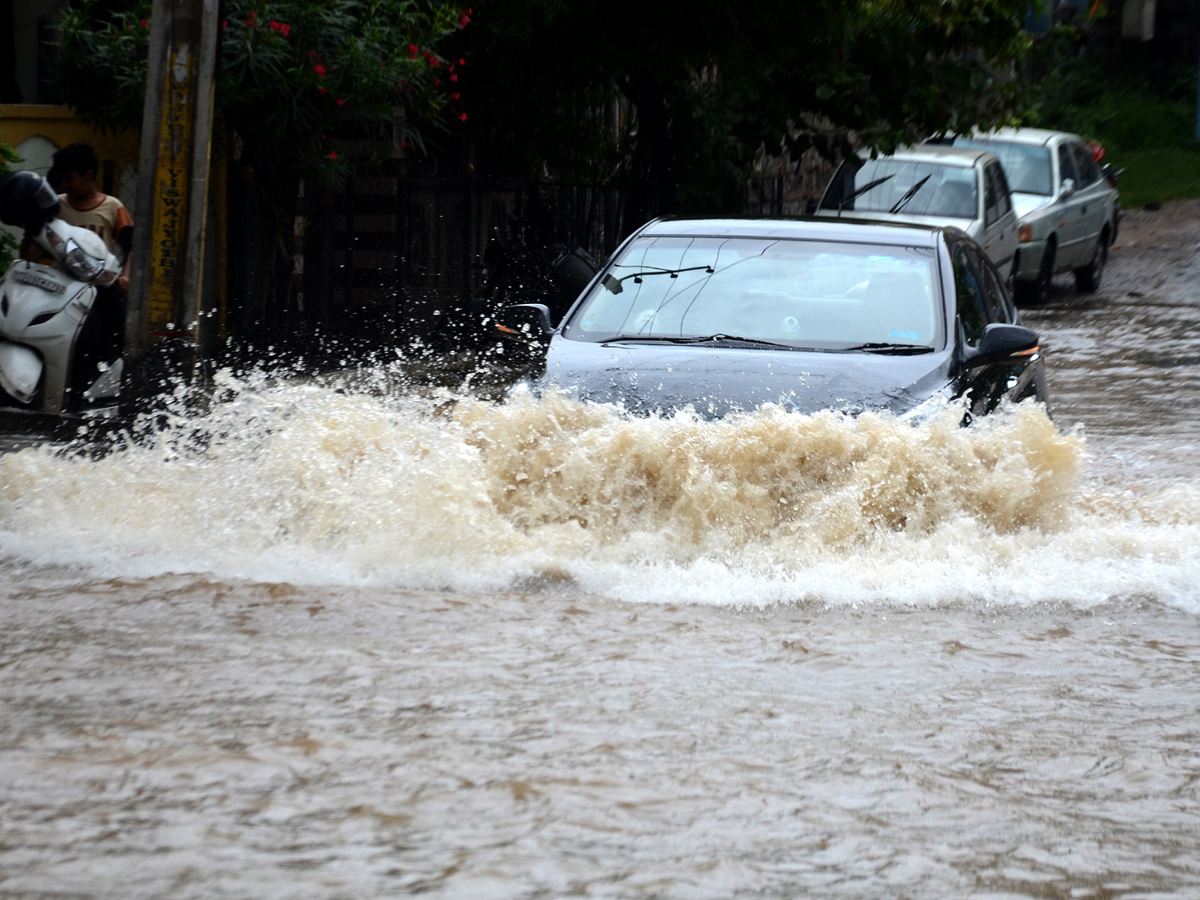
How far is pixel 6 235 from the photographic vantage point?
34.6 ft

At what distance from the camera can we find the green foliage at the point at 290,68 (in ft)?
35.0

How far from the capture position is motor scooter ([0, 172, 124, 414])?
8.63 meters

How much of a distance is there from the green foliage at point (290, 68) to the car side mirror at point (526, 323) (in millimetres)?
3672

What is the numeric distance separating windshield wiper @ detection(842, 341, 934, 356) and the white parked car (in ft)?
26.2

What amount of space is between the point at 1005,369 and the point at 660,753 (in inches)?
144

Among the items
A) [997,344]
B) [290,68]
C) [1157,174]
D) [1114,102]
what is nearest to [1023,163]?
[290,68]

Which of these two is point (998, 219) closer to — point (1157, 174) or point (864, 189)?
point (864, 189)

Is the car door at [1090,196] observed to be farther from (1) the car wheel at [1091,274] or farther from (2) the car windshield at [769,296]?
(2) the car windshield at [769,296]

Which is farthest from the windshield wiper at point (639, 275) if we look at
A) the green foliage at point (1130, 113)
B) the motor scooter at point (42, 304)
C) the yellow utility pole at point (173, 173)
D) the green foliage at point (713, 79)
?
the green foliage at point (1130, 113)

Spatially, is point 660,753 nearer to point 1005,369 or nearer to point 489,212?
point 1005,369

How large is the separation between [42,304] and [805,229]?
3853mm

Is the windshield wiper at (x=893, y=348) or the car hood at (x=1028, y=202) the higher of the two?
the car hood at (x=1028, y=202)

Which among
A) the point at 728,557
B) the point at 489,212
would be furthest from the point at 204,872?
the point at 489,212

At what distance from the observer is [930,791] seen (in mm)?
4148
